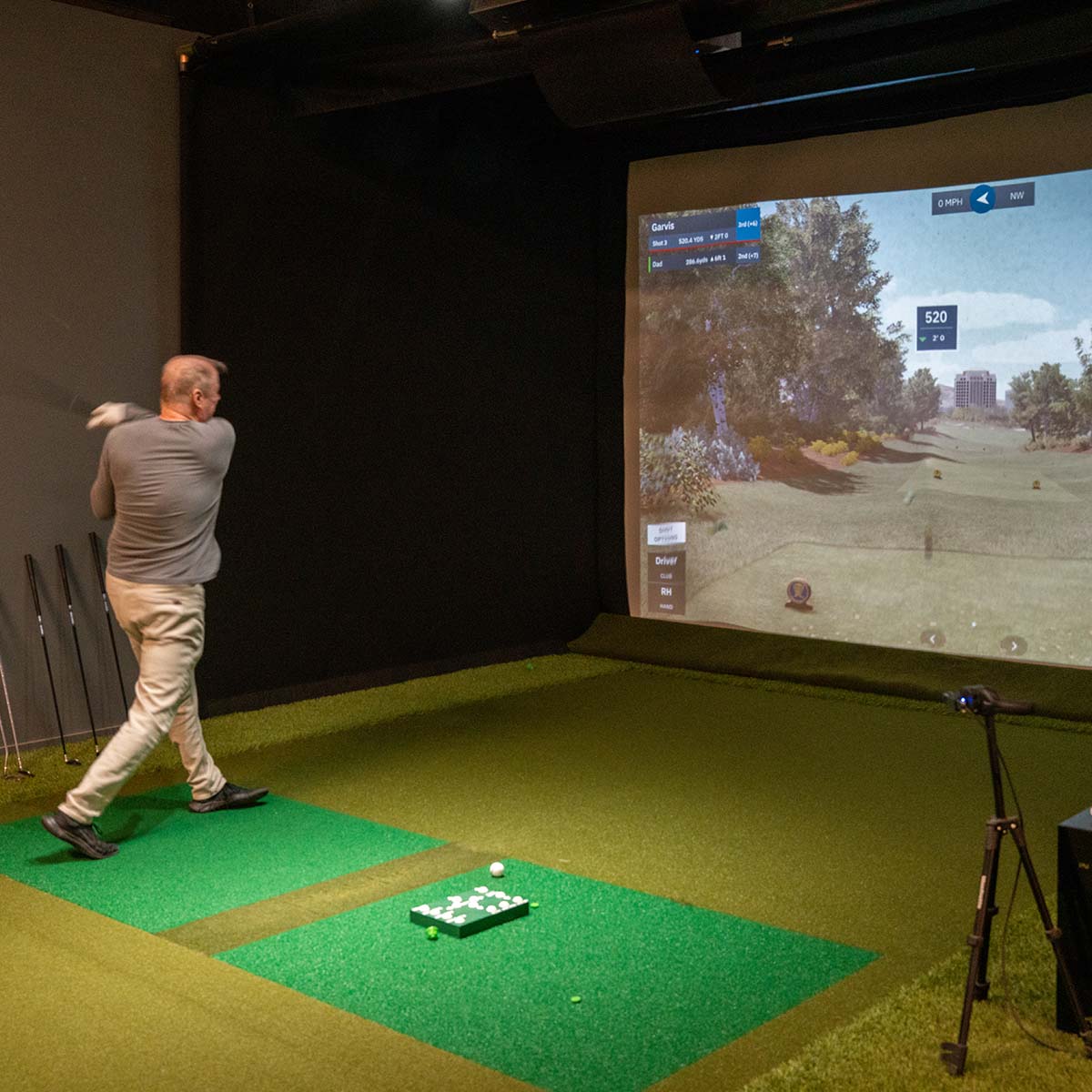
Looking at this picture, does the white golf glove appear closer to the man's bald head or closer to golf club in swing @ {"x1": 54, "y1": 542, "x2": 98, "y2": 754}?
the man's bald head

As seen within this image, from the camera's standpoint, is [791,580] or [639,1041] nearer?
[639,1041]

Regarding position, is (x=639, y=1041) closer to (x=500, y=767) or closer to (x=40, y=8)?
(x=500, y=767)

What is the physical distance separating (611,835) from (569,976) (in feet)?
3.82

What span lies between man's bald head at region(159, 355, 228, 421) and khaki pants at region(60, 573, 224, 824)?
57 cm

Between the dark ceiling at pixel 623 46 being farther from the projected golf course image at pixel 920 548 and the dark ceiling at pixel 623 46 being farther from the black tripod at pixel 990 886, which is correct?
the black tripod at pixel 990 886

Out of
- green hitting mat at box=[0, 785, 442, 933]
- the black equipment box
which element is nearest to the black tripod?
the black equipment box

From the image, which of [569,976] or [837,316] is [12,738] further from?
[837,316]

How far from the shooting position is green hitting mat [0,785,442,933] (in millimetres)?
3734

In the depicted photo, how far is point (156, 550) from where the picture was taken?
13.8 ft

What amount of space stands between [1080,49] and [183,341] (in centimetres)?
394

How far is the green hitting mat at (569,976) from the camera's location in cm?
282

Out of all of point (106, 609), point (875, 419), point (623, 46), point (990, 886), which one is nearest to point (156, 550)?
point (106, 609)

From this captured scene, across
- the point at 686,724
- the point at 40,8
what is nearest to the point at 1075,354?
the point at 686,724

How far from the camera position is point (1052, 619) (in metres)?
6.35
